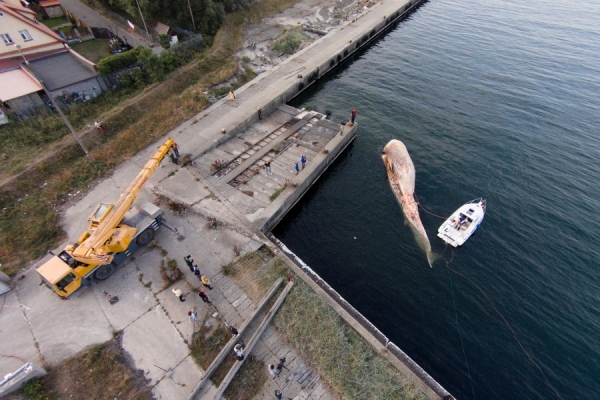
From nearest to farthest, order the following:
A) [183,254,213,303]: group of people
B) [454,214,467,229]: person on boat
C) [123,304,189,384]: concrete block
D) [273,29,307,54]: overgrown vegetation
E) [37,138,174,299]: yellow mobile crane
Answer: [123,304,189,384]: concrete block
[37,138,174,299]: yellow mobile crane
[183,254,213,303]: group of people
[454,214,467,229]: person on boat
[273,29,307,54]: overgrown vegetation

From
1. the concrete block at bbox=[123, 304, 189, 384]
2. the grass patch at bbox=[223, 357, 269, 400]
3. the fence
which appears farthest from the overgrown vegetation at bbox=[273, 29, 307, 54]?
the grass patch at bbox=[223, 357, 269, 400]

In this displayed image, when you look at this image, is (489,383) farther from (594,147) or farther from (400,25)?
(400,25)

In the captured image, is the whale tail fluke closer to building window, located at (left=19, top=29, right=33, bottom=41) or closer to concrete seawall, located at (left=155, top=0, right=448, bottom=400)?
concrete seawall, located at (left=155, top=0, right=448, bottom=400)

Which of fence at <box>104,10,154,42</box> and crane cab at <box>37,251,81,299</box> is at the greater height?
fence at <box>104,10,154,42</box>

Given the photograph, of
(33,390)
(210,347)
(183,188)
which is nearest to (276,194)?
(183,188)

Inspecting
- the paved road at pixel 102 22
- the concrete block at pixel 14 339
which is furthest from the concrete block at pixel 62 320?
the paved road at pixel 102 22

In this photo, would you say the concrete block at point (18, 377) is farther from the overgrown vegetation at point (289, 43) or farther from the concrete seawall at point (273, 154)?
the overgrown vegetation at point (289, 43)

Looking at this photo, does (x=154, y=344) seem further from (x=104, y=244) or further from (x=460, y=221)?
(x=460, y=221)
